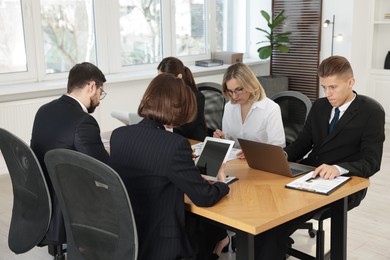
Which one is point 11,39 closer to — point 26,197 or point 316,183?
point 26,197

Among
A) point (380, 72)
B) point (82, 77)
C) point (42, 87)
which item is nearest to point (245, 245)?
point (82, 77)

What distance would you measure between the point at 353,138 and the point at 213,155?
0.76m

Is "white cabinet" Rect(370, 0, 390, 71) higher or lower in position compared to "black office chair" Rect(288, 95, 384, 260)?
higher

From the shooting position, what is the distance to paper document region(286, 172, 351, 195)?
2295 mm

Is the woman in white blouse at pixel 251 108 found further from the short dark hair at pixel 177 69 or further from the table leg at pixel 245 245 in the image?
the table leg at pixel 245 245

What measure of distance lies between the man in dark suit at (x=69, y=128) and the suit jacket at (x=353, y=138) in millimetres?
1163

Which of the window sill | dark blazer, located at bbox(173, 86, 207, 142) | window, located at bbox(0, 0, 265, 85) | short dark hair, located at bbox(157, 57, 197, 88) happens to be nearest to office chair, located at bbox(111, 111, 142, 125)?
dark blazer, located at bbox(173, 86, 207, 142)

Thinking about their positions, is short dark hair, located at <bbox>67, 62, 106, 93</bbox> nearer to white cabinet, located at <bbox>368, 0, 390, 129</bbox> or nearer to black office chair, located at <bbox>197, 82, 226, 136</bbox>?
black office chair, located at <bbox>197, 82, 226, 136</bbox>

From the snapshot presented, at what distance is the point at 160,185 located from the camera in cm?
211

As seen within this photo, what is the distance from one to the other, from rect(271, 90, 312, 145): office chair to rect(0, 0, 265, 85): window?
9.49ft

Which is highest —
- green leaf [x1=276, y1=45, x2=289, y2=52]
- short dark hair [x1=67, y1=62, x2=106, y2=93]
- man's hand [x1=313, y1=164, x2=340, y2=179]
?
short dark hair [x1=67, y1=62, x2=106, y2=93]

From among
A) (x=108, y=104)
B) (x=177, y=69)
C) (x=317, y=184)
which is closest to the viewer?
(x=317, y=184)

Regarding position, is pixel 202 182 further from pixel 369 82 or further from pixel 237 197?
pixel 369 82

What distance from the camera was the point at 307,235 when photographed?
11.5ft
